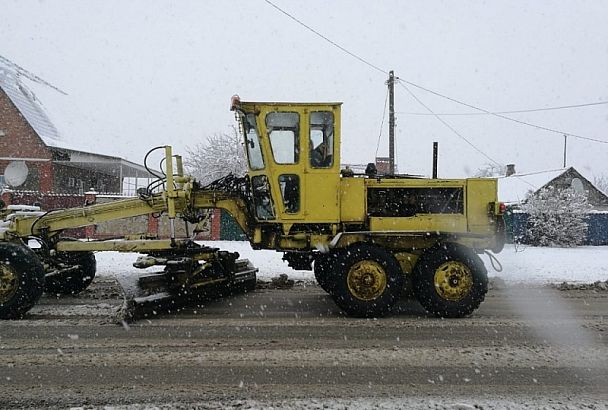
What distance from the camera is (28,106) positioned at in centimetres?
3181

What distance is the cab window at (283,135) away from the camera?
7492 mm

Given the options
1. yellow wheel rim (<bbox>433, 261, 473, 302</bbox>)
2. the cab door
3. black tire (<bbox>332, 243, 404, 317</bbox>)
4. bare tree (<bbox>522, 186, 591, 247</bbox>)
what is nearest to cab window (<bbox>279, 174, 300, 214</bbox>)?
the cab door

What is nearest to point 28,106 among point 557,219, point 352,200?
point 557,219

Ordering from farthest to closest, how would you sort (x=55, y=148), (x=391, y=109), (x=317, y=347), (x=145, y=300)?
1. (x=55, y=148)
2. (x=391, y=109)
3. (x=145, y=300)
4. (x=317, y=347)

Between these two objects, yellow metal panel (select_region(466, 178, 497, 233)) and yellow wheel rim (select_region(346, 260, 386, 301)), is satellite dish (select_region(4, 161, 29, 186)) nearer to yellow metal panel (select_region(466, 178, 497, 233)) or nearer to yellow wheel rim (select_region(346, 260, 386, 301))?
yellow wheel rim (select_region(346, 260, 386, 301))

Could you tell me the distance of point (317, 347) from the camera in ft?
18.7

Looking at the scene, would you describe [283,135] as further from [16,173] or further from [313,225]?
[16,173]

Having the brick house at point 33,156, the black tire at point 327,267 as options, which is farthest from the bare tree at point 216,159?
the black tire at point 327,267

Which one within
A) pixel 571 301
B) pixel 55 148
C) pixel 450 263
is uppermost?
pixel 55 148

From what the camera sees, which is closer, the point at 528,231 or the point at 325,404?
the point at 325,404

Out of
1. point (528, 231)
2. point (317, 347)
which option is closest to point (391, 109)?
point (528, 231)

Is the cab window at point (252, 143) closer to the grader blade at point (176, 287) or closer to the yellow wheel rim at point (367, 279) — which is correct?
the grader blade at point (176, 287)

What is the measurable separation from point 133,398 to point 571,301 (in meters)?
7.50

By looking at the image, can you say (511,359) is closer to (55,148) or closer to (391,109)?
(391,109)
